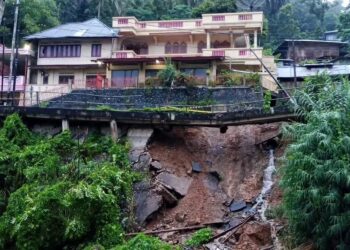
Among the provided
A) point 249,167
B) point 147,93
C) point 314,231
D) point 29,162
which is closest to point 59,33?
point 147,93

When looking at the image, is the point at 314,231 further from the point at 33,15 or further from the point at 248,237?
the point at 33,15

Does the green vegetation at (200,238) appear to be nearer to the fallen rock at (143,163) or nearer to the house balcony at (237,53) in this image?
the fallen rock at (143,163)

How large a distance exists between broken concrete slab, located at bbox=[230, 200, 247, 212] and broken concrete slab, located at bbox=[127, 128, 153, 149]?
4900mm

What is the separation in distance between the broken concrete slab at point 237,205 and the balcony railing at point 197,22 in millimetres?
18277

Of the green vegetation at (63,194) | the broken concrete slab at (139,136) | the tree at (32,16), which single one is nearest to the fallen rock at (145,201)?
the green vegetation at (63,194)

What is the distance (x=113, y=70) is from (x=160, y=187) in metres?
15.7

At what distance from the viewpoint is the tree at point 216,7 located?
42.8 m

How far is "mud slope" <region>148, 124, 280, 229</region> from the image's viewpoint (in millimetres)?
18797

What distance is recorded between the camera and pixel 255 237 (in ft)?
54.9

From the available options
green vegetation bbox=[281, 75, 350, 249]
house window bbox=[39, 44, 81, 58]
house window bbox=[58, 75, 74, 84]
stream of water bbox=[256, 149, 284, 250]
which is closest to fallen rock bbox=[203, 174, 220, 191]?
stream of water bbox=[256, 149, 284, 250]

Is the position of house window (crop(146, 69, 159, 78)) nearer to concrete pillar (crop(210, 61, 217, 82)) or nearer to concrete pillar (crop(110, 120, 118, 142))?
concrete pillar (crop(210, 61, 217, 82))

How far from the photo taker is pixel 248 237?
1677cm

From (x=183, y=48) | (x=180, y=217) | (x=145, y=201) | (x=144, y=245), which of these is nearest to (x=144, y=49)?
(x=183, y=48)

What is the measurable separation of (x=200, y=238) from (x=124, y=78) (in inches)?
689
